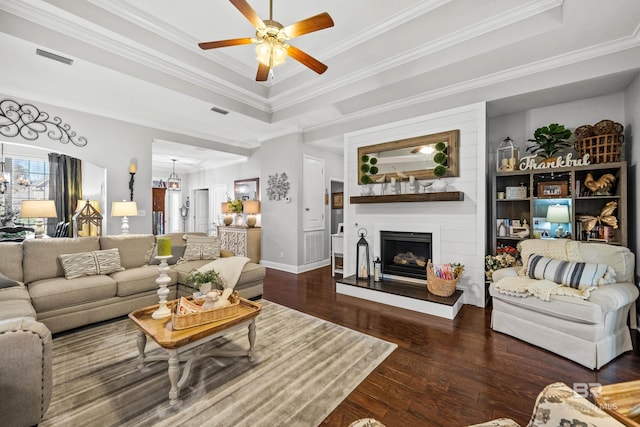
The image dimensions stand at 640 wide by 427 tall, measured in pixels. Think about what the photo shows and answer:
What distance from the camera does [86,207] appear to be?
4.29 m

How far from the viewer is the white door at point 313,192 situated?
5.59m

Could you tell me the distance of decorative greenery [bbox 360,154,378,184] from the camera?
14.3 ft

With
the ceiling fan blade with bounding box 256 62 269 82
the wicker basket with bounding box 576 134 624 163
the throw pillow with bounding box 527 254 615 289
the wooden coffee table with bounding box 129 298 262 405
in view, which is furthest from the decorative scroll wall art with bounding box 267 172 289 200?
the wicker basket with bounding box 576 134 624 163

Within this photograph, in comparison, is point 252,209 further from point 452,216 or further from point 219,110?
point 452,216

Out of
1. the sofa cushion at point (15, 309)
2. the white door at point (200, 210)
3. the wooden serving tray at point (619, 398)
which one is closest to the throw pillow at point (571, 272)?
the wooden serving tray at point (619, 398)

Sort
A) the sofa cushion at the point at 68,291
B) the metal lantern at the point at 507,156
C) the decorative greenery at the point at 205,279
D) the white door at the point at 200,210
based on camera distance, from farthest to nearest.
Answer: the white door at the point at 200,210 → the metal lantern at the point at 507,156 → the sofa cushion at the point at 68,291 → the decorative greenery at the point at 205,279

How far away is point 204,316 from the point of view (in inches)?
78.9

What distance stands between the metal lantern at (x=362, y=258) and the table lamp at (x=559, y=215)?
92.3 inches

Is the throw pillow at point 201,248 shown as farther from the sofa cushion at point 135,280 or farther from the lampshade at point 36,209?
the lampshade at point 36,209

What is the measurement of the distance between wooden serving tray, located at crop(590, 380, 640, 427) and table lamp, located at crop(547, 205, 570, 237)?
3.00m

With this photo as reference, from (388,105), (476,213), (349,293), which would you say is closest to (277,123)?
(388,105)

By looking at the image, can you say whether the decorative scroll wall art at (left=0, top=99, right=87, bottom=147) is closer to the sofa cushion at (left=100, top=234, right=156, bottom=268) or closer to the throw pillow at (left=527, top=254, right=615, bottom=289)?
the sofa cushion at (left=100, top=234, right=156, bottom=268)

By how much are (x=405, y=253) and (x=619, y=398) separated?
3.40 meters

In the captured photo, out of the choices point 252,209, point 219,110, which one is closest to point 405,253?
point 252,209
